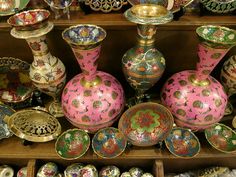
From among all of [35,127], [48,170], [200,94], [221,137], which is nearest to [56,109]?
[35,127]

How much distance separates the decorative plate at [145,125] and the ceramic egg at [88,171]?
9.1 inches

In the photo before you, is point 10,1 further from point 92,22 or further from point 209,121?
point 209,121

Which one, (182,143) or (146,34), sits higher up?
(146,34)

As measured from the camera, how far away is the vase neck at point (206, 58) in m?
0.85

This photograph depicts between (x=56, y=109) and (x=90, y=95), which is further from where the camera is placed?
(x=56, y=109)

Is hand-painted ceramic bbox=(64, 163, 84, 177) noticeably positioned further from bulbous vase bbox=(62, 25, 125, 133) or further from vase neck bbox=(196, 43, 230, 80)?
vase neck bbox=(196, 43, 230, 80)

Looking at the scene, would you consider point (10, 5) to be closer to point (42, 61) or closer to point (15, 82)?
point (42, 61)

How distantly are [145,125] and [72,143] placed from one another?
310 mm

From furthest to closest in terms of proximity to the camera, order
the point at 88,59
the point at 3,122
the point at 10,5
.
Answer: the point at 3,122
the point at 10,5
the point at 88,59

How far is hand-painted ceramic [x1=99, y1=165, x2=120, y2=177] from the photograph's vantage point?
1.13m

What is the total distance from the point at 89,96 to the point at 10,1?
18.7 inches

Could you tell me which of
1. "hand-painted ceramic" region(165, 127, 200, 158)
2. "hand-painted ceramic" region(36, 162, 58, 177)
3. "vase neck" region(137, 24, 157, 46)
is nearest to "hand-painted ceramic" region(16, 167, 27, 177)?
"hand-painted ceramic" region(36, 162, 58, 177)

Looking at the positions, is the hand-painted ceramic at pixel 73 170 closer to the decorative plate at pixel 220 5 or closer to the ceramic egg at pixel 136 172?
the ceramic egg at pixel 136 172

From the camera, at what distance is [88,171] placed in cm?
110
